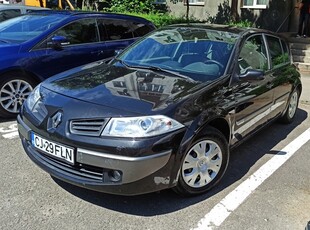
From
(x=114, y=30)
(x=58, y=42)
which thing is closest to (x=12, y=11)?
(x=114, y=30)

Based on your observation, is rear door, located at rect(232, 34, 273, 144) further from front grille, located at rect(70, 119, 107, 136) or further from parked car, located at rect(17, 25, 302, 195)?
front grille, located at rect(70, 119, 107, 136)

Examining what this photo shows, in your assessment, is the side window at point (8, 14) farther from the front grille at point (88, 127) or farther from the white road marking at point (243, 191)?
the white road marking at point (243, 191)

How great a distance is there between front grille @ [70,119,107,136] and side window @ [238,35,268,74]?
5.90ft

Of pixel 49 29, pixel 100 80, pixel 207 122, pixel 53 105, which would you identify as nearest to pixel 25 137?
pixel 53 105

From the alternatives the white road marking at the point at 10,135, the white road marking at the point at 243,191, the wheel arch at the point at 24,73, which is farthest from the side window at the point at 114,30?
the white road marking at the point at 243,191

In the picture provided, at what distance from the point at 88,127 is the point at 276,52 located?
10.6 feet

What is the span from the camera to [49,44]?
5387 mm

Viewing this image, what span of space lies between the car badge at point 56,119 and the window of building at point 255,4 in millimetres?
11604

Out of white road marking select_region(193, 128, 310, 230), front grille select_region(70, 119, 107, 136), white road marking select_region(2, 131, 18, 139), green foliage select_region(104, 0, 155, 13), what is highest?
green foliage select_region(104, 0, 155, 13)

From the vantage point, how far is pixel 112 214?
2.97 m

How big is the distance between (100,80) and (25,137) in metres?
0.89

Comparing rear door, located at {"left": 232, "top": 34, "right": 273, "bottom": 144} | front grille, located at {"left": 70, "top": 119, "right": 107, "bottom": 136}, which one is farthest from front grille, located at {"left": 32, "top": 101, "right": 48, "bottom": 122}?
rear door, located at {"left": 232, "top": 34, "right": 273, "bottom": 144}

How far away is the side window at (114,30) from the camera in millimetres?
6125

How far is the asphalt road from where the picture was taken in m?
2.87
